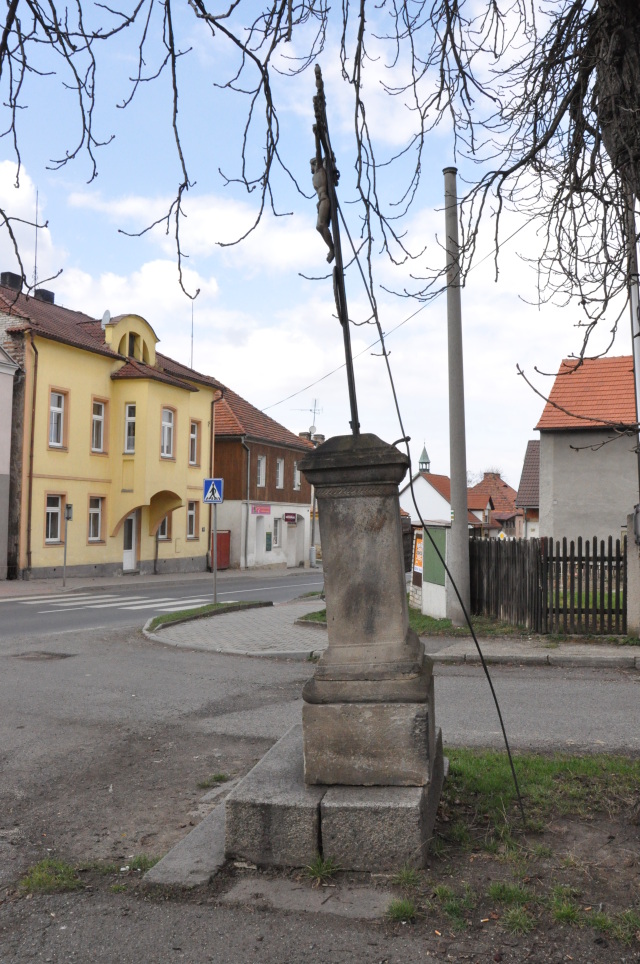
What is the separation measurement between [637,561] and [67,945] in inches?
413

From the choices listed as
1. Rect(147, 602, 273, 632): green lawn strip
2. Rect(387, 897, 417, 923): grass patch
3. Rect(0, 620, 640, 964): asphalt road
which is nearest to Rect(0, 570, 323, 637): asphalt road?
Rect(147, 602, 273, 632): green lawn strip

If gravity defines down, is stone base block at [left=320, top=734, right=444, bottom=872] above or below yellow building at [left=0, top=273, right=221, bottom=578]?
below

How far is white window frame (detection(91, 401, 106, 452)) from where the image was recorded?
104 ft

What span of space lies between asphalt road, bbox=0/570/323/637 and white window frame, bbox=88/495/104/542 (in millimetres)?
1990

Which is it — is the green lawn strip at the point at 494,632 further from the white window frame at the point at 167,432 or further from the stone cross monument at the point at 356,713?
the white window frame at the point at 167,432

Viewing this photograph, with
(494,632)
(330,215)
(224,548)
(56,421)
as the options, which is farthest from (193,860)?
(224,548)

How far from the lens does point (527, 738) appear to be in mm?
6863

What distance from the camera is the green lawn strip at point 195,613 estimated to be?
626 inches

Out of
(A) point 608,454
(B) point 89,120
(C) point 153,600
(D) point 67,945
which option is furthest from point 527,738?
(A) point 608,454

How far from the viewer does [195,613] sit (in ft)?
56.4

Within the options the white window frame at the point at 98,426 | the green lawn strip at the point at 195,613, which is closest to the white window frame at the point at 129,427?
the white window frame at the point at 98,426

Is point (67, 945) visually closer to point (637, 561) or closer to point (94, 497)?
point (637, 561)

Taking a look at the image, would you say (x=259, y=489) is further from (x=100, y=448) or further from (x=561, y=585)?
(x=561, y=585)

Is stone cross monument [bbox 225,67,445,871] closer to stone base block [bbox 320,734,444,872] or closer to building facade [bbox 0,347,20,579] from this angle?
stone base block [bbox 320,734,444,872]
